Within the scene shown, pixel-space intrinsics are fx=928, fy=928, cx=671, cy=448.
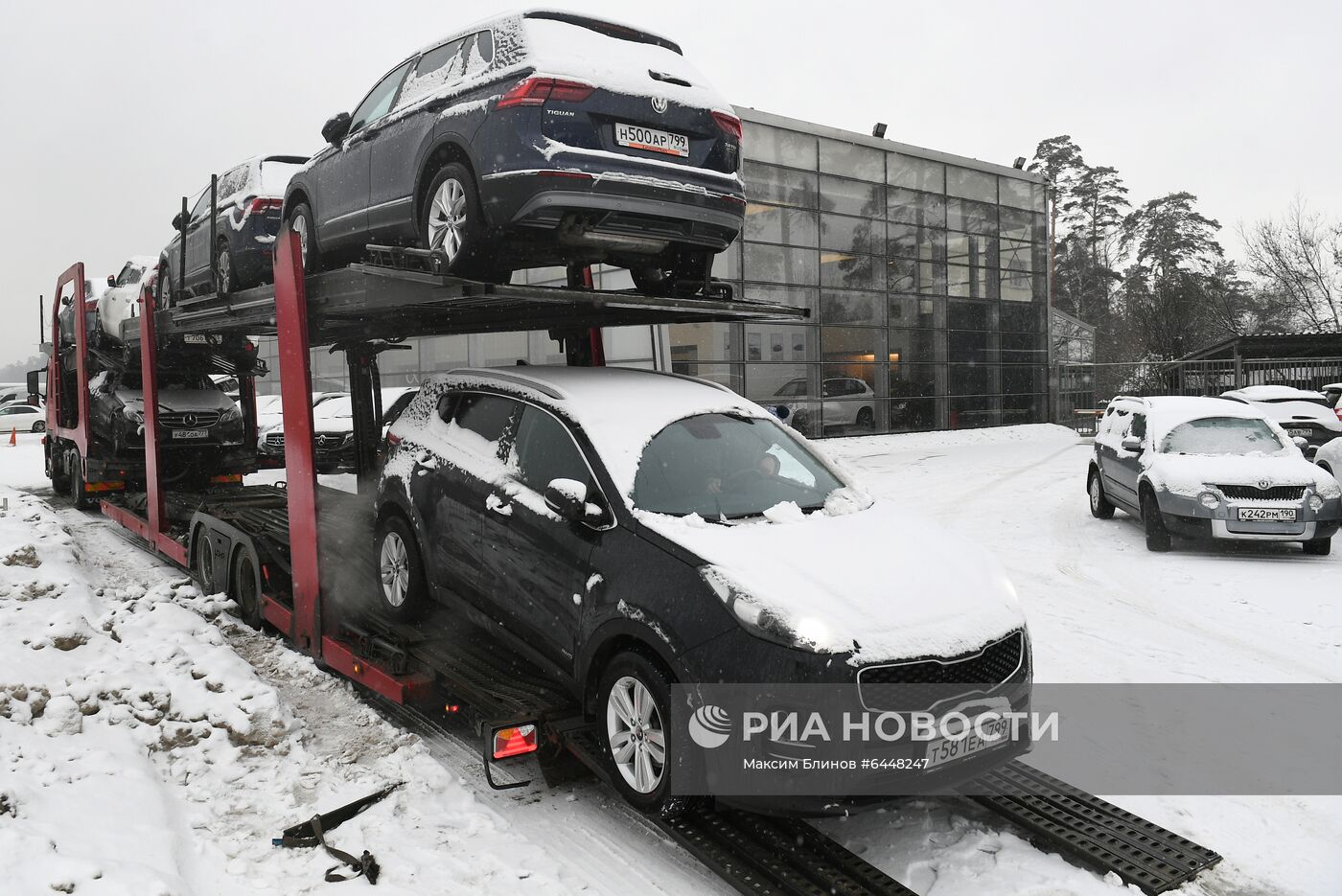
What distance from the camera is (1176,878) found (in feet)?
11.4

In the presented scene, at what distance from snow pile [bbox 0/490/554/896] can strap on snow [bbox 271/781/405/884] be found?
45mm

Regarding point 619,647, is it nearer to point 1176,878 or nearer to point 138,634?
point 1176,878

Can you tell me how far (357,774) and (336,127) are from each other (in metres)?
4.59

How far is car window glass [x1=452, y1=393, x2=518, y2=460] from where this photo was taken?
16.2 ft

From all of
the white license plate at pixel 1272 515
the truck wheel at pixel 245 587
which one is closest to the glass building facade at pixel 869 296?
the white license plate at pixel 1272 515

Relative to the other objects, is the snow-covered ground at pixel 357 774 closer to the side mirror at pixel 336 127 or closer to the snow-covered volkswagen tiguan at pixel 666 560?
the snow-covered volkswagen tiguan at pixel 666 560

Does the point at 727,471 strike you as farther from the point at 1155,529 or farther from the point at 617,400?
the point at 1155,529

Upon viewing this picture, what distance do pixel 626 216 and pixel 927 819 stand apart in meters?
3.42

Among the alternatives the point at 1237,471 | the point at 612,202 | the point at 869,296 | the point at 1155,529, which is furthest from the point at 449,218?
the point at 869,296

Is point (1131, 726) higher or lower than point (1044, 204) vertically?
lower

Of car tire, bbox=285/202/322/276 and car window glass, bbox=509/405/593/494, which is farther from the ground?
car tire, bbox=285/202/322/276

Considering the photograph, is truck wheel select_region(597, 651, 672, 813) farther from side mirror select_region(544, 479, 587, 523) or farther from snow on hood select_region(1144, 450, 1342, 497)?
snow on hood select_region(1144, 450, 1342, 497)

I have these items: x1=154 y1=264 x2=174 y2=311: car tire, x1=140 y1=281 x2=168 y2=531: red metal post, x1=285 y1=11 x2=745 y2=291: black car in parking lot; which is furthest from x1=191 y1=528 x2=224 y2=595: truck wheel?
x1=285 y1=11 x2=745 y2=291: black car in parking lot

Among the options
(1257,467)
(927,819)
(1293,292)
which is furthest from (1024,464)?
(1293,292)
